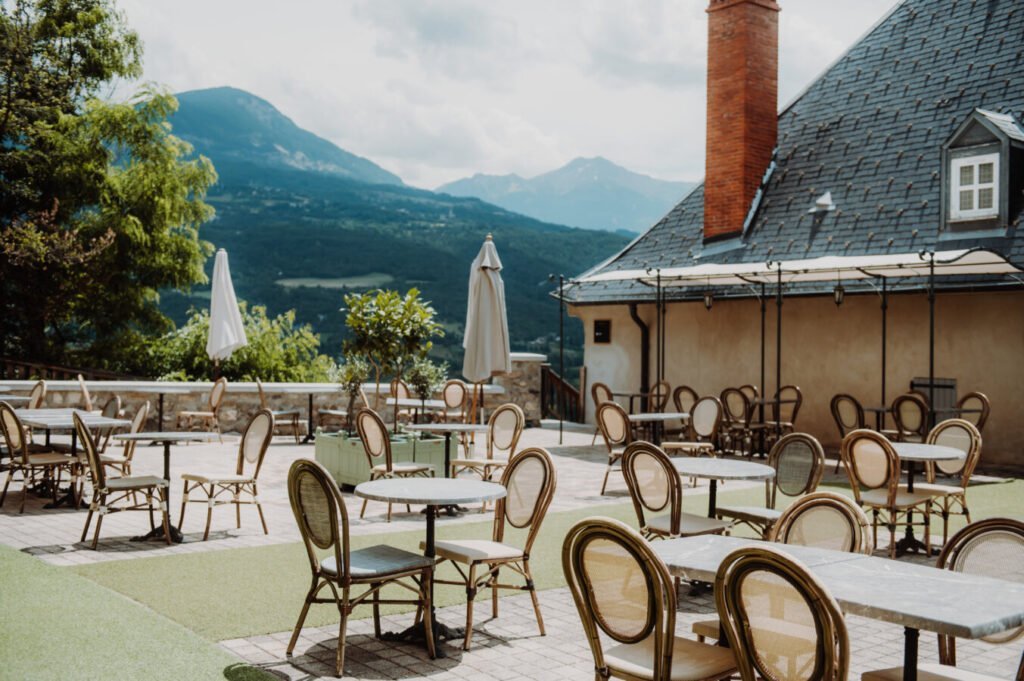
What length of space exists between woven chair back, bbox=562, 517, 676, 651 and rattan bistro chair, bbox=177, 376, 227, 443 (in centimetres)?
1229

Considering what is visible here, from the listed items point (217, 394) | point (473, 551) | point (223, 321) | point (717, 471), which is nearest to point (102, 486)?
point (473, 551)

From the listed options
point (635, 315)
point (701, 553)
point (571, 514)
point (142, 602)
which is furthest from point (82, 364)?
point (701, 553)

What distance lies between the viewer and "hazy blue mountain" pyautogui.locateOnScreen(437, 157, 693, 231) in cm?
16700

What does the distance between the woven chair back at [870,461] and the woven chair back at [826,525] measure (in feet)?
10.6

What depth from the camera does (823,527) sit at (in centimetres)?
432

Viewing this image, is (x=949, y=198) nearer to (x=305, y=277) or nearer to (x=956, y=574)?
(x=956, y=574)

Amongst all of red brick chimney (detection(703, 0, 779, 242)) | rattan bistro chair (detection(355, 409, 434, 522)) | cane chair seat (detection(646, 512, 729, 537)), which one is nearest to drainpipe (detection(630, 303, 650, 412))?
red brick chimney (detection(703, 0, 779, 242))

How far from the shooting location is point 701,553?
3.85m

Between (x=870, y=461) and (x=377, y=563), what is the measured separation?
431 centimetres

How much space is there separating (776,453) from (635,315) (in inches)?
450

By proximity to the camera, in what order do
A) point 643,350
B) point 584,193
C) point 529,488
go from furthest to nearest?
point 584,193 → point 643,350 → point 529,488

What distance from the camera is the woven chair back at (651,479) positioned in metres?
6.23

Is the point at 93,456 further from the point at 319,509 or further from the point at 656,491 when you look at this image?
the point at 656,491

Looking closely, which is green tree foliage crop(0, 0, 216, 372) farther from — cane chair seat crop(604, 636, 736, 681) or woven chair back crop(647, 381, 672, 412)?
cane chair seat crop(604, 636, 736, 681)
